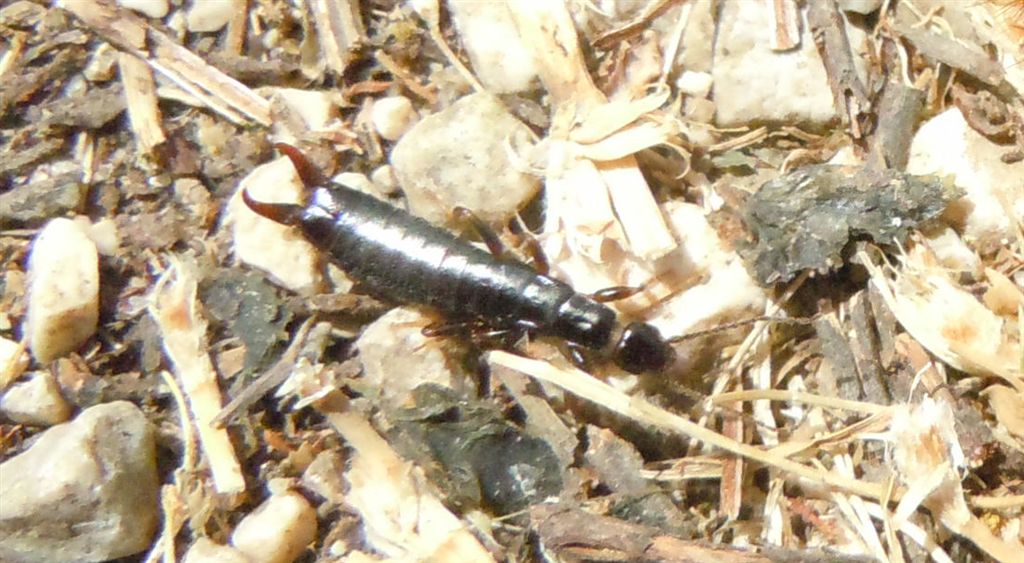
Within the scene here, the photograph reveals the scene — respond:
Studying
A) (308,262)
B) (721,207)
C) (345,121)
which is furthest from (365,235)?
(721,207)

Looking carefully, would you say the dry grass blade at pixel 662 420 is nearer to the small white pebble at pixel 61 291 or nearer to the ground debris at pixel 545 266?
the ground debris at pixel 545 266

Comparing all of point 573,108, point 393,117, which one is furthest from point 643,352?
point 393,117

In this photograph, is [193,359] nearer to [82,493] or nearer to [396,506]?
[82,493]

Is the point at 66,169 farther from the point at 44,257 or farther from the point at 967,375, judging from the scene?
the point at 967,375

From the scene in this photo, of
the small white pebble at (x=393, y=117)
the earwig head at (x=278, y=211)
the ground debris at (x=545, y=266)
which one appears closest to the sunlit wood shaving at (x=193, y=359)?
the ground debris at (x=545, y=266)

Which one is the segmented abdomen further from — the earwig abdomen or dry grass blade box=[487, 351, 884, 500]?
dry grass blade box=[487, 351, 884, 500]

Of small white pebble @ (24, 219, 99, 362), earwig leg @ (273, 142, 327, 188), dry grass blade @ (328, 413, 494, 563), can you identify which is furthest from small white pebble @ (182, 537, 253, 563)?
earwig leg @ (273, 142, 327, 188)
